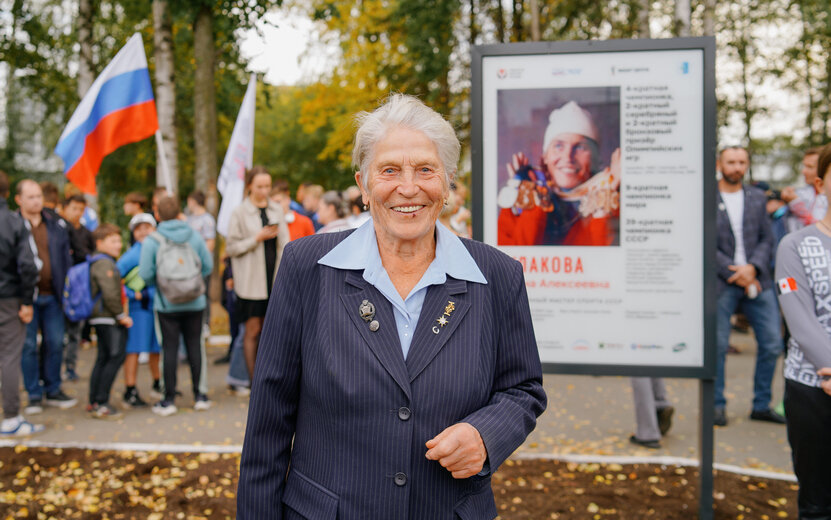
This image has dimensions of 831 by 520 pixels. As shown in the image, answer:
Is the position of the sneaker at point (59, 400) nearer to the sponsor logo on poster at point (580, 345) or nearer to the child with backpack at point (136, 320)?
the child with backpack at point (136, 320)

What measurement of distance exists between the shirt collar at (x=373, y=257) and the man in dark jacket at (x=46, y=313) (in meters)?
6.11

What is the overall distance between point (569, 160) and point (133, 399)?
5400 millimetres

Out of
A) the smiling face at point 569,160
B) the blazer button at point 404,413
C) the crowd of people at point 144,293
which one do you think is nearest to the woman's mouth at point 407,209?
the blazer button at point 404,413

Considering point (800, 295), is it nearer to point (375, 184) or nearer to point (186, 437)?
point (375, 184)

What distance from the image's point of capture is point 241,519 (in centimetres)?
231

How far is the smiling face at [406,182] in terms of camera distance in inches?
91.4

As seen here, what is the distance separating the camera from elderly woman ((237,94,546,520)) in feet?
7.12

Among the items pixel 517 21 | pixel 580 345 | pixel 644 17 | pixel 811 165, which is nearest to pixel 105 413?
pixel 580 345

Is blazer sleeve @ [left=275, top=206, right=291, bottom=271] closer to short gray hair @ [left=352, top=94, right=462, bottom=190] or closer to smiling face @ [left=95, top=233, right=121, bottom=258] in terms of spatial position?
smiling face @ [left=95, top=233, right=121, bottom=258]

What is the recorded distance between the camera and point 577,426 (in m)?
6.86

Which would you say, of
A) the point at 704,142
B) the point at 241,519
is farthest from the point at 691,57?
the point at 241,519

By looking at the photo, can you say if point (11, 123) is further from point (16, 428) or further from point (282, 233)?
point (16, 428)

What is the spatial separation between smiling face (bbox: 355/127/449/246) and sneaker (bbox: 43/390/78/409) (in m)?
6.55

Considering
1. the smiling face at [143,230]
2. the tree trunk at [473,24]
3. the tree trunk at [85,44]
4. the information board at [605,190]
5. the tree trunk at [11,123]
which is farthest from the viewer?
the tree trunk at [11,123]
